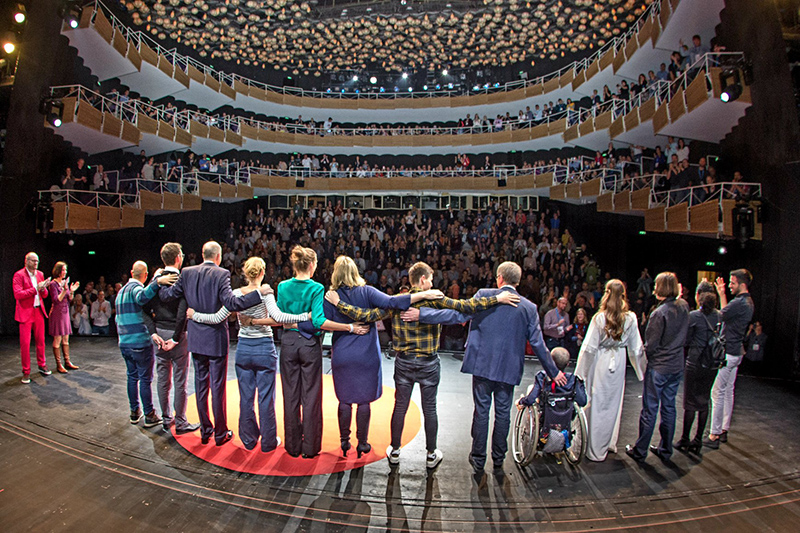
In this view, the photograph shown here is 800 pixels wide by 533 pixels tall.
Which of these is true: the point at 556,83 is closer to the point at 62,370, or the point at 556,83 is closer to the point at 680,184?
the point at 680,184

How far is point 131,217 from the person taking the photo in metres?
12.1

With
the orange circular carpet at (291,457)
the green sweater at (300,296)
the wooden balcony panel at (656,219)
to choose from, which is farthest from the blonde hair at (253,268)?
the wooden balcony panel at (656,219)

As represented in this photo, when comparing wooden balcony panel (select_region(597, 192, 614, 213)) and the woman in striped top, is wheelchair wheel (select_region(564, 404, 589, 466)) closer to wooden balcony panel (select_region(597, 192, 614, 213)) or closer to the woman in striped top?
the woman in striped top

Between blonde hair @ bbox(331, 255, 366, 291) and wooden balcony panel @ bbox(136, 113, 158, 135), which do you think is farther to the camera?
wooden balcony panel @ bbox(136, 113, 158, 135)

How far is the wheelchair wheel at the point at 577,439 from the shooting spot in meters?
4.28

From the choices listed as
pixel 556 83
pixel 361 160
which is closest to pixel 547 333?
pixel 556 83

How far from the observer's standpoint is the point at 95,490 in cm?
390

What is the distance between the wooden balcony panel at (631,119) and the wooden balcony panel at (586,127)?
108 inches

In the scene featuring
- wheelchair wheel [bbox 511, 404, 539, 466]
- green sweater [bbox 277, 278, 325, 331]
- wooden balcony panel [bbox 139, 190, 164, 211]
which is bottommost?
wheelchair wheel [bbox 511, 404, 539, 466]

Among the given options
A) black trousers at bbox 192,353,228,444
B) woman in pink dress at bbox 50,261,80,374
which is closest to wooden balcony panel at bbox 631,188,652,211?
black trousers at bbox 192,353,228,444

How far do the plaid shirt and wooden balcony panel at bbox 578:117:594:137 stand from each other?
13702 mm

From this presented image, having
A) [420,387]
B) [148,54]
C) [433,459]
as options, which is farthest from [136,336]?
[148,54]

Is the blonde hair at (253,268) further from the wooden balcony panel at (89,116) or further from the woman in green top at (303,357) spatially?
the wooden balcony panel at (89,116)

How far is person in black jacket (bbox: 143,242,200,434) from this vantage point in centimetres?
480
